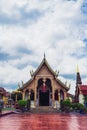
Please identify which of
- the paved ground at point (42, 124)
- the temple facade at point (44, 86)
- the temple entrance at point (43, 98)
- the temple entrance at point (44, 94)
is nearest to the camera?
the paved ground at point (42, 124)

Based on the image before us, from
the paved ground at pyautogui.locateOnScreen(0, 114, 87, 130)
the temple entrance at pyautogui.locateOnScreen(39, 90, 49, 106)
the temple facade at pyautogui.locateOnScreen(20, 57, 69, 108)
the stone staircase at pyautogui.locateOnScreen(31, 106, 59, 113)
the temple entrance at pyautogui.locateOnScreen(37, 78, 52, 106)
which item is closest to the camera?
the paved ground at pyautogui.locateOnScreen(0, 114, 87, 130)

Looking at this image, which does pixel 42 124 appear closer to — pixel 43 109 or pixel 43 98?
pixel 43 109

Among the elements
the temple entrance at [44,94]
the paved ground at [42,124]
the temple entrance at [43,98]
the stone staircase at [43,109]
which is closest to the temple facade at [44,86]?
the temple entrance at [44,94]

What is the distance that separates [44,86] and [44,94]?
5.41 ft

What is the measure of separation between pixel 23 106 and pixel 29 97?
437 centimetres

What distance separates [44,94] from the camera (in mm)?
36562

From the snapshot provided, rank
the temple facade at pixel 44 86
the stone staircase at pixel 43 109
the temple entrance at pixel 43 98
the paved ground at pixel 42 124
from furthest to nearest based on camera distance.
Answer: the temple entrance at pixel 43 98, the temple facade at pixel 44 86, the stone staircase at pixel 43 109, the paved ground at pixel 42 124

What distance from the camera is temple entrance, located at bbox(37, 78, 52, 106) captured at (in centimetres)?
3588

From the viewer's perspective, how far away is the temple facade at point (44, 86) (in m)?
34.5

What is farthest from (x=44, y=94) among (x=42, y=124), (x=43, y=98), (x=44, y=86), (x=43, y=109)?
(x=42, y=124)

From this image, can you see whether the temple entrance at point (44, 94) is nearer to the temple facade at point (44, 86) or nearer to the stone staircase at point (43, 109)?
the temple facade at point (44, 86)

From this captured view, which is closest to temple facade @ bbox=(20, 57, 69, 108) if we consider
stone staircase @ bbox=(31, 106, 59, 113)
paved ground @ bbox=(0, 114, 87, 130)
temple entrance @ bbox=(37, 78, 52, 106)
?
temple entrance @ bbox=(37, 78, 52, 106)

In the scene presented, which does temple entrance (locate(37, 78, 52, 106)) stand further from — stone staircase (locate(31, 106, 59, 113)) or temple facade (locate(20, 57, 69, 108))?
stone staircase (locate(31, 106, 59, 113))

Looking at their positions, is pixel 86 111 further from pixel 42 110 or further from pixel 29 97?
pixel 29 97
